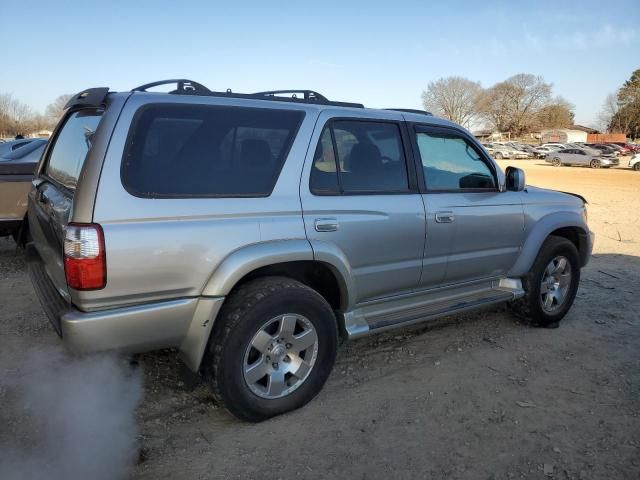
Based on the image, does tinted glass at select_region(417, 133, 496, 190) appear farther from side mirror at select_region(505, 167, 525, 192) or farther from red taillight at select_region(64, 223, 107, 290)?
red taillight at select_region(64, 223, 107, 290)

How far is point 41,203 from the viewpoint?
10.6ft

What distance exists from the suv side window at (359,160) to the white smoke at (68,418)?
1723mm

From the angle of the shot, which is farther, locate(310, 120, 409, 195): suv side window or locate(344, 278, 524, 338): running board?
locate(344, 278, 524, 338): running board

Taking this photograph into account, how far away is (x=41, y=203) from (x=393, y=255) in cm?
235

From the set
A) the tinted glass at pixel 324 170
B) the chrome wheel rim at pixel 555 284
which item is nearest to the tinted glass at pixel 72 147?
the tinted glass at pixel 324 170

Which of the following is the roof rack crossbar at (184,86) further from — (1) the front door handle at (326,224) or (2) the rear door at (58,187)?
(1) the front door handle at (326,224)

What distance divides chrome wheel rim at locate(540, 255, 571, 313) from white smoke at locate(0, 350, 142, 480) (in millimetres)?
3544

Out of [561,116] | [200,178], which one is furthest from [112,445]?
[561,116]

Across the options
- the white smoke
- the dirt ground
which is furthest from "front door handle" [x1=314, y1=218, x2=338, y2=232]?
the white smoke

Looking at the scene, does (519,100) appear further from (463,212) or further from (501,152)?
(463,212)

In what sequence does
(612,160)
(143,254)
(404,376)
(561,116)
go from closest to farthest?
(143,254), (404,376), (612,160), (561,116)

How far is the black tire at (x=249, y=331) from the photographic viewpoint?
2738mm

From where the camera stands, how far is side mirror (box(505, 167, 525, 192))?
4.12 meters

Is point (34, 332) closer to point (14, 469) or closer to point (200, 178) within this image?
point (14, 469)
